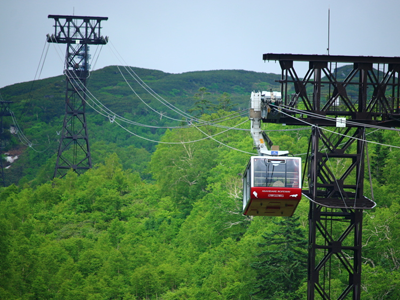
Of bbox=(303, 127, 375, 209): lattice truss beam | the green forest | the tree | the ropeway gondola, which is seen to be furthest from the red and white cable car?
the tree

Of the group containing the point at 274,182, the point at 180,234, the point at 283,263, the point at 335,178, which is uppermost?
the point at 335,178

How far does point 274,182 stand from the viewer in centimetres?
2689

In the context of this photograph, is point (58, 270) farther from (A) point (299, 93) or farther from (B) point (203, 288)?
(A) point (299, 93)

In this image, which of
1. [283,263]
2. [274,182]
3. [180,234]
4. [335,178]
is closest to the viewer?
[335,178]

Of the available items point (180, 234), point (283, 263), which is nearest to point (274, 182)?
point (283, 263)

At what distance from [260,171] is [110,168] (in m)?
61.3

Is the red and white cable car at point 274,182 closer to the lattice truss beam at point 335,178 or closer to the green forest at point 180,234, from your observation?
the lattice truss beam at point 335,178

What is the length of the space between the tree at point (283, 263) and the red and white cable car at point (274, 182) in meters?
12.8

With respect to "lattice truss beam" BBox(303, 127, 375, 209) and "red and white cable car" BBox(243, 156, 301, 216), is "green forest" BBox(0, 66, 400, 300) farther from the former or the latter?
"red and white cable car" BBox(243, 156, 301, 216)

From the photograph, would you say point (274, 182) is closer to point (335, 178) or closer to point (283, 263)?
point (335, 178)

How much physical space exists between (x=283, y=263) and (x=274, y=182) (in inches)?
558

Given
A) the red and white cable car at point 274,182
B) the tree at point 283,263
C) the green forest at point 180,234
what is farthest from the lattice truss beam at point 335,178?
the tree at point 283,263

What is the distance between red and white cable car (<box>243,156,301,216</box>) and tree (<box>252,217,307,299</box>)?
12.8 metres

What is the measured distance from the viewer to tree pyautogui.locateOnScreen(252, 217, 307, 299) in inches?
1554
